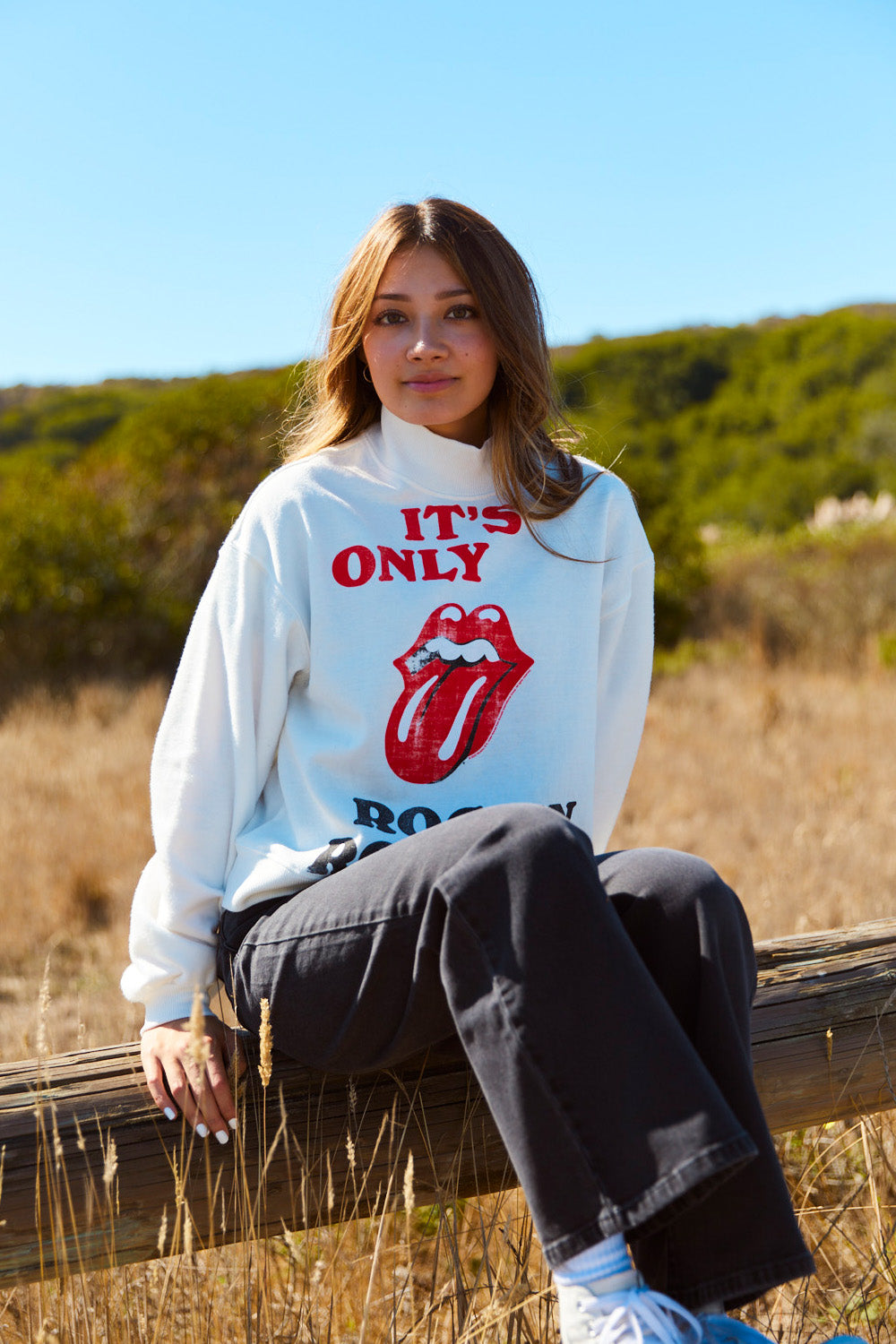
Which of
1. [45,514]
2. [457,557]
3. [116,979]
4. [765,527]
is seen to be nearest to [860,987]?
[457,557]

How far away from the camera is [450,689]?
5.89 ft

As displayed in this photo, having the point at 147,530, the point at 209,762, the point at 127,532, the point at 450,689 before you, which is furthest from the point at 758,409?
the point at 209,762

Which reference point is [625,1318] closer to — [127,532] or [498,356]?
[498,356]

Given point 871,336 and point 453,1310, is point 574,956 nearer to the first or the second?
point 453,1310

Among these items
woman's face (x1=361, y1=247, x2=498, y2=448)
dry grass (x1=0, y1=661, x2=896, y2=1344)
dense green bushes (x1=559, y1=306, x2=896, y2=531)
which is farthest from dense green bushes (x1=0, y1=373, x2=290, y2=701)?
dense green bushes (x1=559, y1=306, x2=896, y2=531)

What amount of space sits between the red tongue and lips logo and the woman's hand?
19.1 inches

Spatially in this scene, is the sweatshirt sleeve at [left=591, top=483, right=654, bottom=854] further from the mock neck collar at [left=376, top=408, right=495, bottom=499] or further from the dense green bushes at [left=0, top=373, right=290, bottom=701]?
the dense green bushes at [left=0, top=373, right=290, bottom=701]

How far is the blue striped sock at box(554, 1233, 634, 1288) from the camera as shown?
1.25 metres

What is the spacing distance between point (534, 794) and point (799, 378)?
87.0 ft

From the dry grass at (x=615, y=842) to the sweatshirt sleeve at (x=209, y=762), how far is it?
0.70 feet

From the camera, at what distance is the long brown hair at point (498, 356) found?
1927 mm

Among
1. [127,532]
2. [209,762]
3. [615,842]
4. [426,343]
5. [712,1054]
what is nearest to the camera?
[712,1054]

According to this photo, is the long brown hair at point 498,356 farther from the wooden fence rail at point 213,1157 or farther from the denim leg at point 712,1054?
the wooden fence rail at point 213,1157

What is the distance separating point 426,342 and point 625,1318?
1456mm
